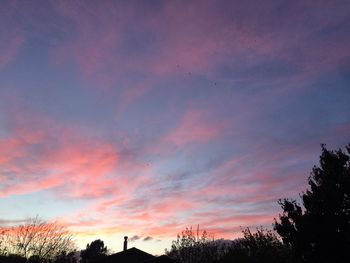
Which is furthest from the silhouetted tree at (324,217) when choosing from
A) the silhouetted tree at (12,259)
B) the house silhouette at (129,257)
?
the silhouetted tree at (12,259)

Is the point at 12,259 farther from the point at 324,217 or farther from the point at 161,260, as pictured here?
the point at 324,217

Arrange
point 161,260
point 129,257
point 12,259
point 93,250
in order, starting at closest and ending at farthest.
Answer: point 161,260, point 12,259, point 129,257, point 93,250

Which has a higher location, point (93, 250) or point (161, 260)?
point (93, 250)

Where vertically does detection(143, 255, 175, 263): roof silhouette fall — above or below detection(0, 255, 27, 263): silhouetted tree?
below

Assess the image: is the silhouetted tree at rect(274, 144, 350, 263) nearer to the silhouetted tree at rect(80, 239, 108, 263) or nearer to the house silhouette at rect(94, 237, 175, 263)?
the house silhouette at rect(94, 237, 175, 263)

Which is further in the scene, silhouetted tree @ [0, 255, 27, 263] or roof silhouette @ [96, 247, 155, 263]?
roof silhouette @ [96, 247, 155, 263]

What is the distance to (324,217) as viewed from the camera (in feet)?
92.4

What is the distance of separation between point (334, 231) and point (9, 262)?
38023mm

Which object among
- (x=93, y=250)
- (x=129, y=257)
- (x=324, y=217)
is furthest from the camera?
(x=93, y=250)

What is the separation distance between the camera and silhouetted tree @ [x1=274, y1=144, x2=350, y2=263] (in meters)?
27.0

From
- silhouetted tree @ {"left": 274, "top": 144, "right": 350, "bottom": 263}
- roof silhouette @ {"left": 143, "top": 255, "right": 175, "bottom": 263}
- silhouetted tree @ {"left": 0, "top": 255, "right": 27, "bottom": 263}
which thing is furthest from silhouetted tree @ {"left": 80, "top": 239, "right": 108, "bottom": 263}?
silhouetted tree @ {"left": 274, "top": 144, "right": 350, "bottom": 263}

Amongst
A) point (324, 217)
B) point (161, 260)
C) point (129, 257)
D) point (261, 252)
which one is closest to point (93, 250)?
point (129, 257)

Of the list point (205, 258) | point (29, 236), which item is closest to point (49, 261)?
point (29, 236)

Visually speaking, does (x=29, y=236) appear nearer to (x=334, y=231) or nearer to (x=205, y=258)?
(x=205, y=258)
